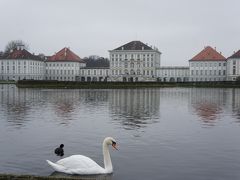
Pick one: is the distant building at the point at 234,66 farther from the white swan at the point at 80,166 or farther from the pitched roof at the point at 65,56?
the white swan at the point at 80,166

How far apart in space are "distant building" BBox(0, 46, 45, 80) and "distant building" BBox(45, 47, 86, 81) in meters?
3.77

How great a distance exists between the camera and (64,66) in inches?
5226

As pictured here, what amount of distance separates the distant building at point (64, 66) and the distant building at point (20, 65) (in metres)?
3.77

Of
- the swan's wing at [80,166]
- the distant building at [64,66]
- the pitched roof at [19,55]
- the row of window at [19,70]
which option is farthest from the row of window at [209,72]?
the swan's wing at [80,166]

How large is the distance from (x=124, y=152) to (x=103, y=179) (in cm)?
283

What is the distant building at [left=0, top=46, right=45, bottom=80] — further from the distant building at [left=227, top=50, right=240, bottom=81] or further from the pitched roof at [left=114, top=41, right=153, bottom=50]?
the distant building at [left=227, top=50, right=240, bottom=81]

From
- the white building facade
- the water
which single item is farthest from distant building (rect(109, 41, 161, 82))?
the water

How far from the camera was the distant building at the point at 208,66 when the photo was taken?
124 metres

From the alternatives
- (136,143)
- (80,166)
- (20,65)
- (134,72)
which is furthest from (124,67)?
(80,166)

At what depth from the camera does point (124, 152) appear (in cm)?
1195

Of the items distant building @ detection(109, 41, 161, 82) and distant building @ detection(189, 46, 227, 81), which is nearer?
distant building @ detection(189, 46, 227, 81)

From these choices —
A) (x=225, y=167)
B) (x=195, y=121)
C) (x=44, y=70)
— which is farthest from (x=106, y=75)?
(x=225, y=167)

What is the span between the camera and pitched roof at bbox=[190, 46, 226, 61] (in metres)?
124

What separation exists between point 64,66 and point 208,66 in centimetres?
4295
